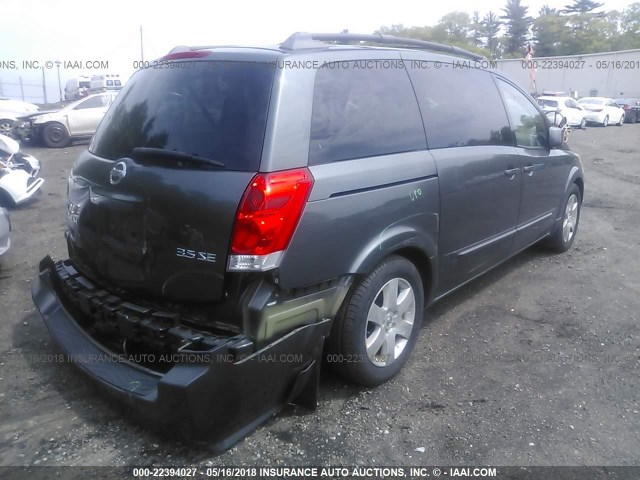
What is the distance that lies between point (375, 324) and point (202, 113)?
1.46 m

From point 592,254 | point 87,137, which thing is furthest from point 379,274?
point 87,137

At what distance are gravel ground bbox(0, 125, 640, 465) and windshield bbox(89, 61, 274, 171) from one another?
136cm

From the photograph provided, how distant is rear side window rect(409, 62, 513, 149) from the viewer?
11.5 feet

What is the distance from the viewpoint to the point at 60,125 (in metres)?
14.5

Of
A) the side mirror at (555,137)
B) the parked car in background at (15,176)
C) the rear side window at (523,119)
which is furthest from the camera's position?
the parked car in background at (15,176)

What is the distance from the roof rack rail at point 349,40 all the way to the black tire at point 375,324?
4.14 ft

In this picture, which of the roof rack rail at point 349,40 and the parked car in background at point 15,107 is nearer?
the roof rack rail at point 349,40

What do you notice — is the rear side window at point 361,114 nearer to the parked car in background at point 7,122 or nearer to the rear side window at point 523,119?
the rear side window at point 523,119

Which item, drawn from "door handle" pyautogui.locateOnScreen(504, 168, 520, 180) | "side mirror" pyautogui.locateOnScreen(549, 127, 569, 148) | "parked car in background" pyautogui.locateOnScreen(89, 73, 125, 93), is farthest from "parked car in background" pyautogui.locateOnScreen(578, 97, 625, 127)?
"door handle" pyautogui.locateOnScreen(504, 168, 520, 180)

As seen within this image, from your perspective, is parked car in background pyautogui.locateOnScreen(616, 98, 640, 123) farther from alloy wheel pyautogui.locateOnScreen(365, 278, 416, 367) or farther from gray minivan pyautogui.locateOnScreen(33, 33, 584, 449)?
alloy wheel pyautogui.locateOnScreen(365, 278, 416, 367)

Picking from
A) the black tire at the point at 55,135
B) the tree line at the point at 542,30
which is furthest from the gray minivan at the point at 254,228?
the tree line at the point at 542,30

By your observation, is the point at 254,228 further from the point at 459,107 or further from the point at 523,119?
the point at 523,119

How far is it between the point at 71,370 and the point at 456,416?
2246mm

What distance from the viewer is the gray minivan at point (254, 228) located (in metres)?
2.48
